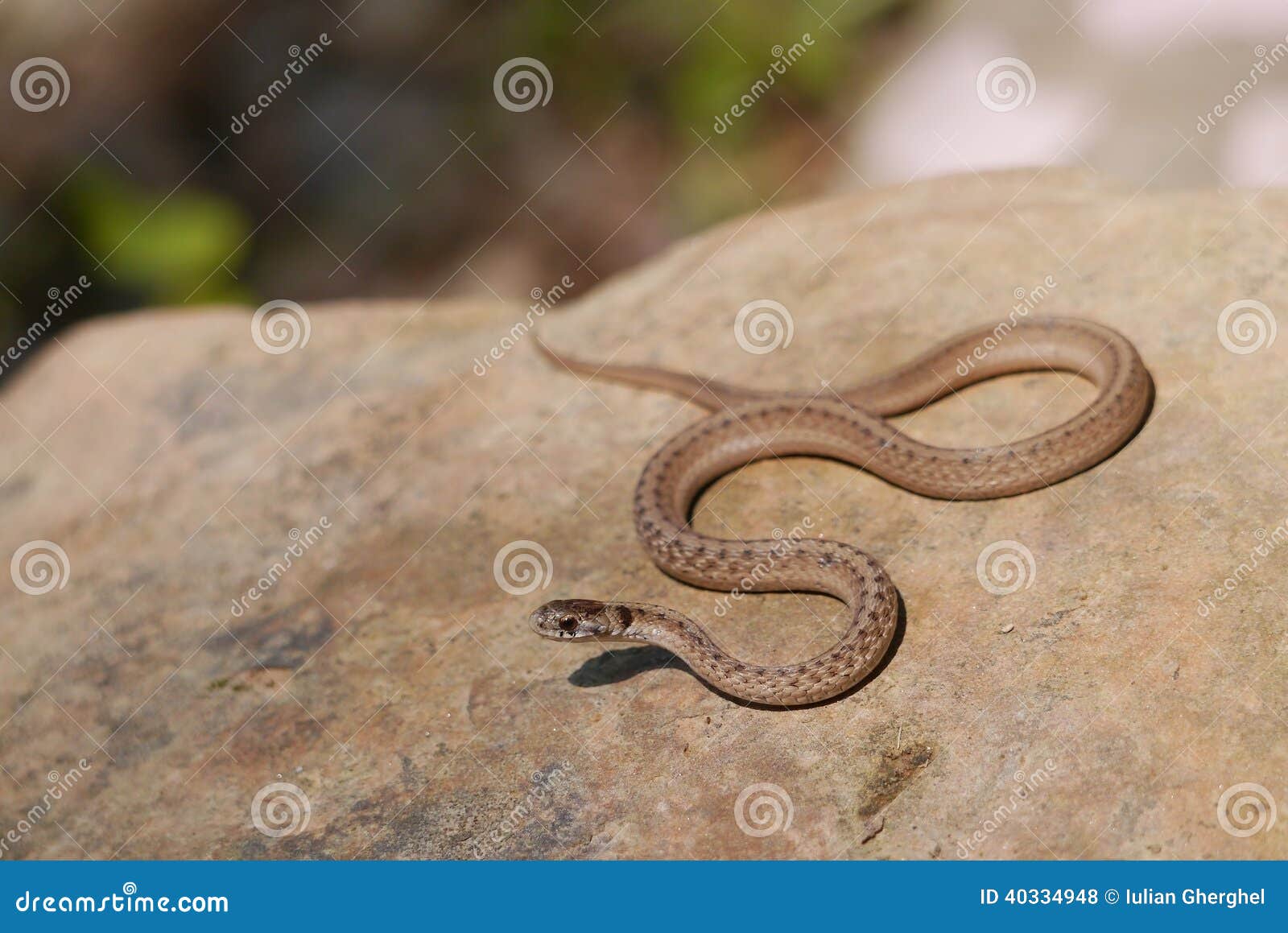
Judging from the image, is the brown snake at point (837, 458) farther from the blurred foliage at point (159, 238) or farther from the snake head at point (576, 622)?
the blurred foliage at point (159, 238)

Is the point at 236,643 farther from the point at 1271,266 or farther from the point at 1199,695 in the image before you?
the point at 1271,266

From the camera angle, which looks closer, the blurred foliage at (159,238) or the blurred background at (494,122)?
the blurred background at (494,122)

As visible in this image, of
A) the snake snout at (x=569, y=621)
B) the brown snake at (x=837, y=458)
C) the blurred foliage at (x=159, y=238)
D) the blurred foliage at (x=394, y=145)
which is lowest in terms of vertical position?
the snake snout at (x=569, y=621)

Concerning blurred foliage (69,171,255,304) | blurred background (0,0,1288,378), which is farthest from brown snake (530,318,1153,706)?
blurred foliage (69,171,255,304)

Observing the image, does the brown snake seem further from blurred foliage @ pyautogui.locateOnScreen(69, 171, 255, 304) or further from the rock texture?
blurred foliage @ pyautogui.locateOnScreen(69, 171, 255, 304)

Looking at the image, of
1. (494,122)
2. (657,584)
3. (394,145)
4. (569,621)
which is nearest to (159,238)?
(394,145)

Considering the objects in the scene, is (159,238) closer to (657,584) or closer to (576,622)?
(657,584)

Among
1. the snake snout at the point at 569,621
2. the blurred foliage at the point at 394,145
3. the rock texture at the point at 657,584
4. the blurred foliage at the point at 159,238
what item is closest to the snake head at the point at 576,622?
the snake snout at the point at 569,621
